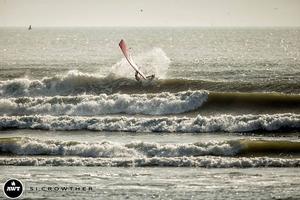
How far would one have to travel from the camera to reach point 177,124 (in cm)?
1947

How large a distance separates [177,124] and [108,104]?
3923 millimetres

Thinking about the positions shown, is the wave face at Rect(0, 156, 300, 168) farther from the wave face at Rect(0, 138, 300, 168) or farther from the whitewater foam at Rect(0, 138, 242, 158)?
the whitewater foam at Rect(0, 138, 242, 158)

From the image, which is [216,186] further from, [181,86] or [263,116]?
[181,86]

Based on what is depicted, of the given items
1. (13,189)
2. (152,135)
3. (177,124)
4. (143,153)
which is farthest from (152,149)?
(13,189)

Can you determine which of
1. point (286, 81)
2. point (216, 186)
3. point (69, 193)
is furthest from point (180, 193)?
point (286, 81)

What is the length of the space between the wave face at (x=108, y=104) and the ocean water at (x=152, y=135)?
0.11ft

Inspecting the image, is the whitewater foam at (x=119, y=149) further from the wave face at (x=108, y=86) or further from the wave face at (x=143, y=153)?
the wave face at (x=108, y=86)

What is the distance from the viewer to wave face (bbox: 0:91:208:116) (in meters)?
22.2

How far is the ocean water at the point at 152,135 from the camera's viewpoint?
42.4ft

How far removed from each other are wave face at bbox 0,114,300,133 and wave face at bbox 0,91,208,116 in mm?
1888

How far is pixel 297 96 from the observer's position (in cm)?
2291

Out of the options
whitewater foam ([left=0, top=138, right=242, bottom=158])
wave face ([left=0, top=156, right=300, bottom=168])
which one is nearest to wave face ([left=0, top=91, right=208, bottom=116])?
whitewater foam ([left=0, top=138, right=242, bottom=158])

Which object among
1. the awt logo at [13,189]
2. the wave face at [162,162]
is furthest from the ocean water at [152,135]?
the awt logo at [13,189]

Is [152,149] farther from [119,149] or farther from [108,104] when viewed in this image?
[108,104]
